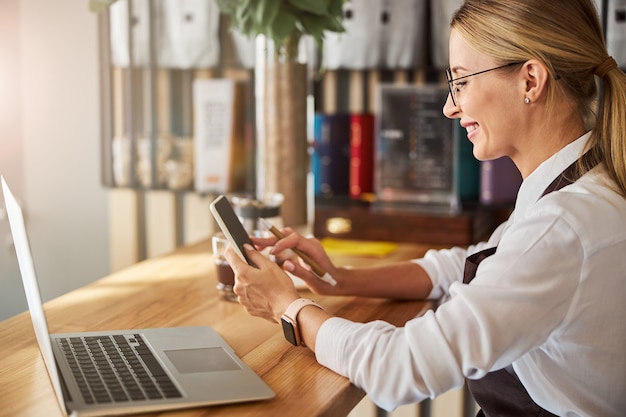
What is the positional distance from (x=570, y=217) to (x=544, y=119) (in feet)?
0.75

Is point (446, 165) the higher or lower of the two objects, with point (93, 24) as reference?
lower

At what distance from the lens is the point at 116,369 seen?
4.40 ft

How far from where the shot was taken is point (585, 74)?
1.43 metres

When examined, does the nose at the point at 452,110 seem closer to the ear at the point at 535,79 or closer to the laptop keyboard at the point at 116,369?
the ear at the point at 535,79

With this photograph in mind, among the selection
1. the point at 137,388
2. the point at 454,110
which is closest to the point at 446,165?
the point at 454,110

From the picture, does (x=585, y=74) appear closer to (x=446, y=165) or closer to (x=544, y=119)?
(x=544, y=119)

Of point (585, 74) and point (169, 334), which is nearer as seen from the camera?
point (585, 74)

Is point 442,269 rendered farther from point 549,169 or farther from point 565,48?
point 565,48

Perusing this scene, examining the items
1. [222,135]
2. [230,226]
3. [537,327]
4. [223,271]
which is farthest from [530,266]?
[222,135]

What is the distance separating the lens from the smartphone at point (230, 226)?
1580 mm

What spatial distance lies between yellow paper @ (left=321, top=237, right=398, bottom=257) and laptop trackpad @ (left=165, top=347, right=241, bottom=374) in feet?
3.17

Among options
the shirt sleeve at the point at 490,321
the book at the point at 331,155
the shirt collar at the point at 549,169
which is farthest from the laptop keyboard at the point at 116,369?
the book at the point at 331,155

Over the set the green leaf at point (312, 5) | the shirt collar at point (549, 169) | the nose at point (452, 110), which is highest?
the green leaf at point (312, 5)

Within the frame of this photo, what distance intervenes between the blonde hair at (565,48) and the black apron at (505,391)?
5cm
